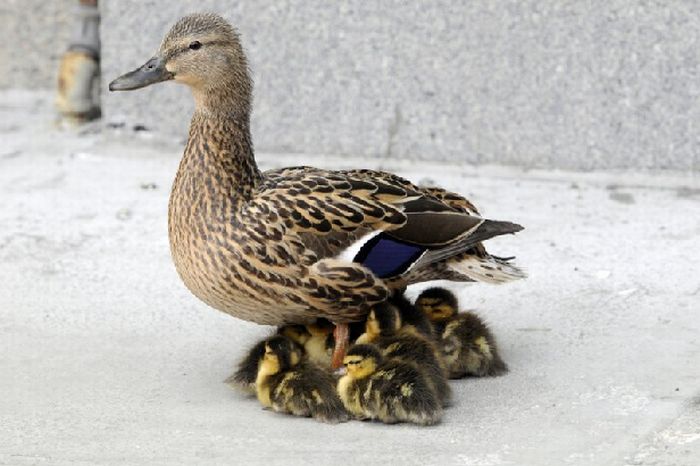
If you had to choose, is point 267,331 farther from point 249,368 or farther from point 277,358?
point 277,358

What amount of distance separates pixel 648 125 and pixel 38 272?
9.84 ft

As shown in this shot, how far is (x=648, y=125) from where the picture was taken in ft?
23.7

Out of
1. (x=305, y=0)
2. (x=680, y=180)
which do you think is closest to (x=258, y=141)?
(x=305, y=0)

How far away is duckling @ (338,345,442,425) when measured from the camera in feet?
15.0

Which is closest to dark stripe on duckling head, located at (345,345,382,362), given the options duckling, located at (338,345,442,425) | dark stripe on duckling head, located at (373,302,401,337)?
duckling, located at (338,345,442,425)

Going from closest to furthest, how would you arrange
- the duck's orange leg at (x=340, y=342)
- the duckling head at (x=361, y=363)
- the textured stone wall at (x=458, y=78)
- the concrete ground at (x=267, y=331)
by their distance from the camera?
the concrete ground at (x=267, y=331) < the duckling head at (x=361, y=363) < the duck's orange leg at (x=340, y=342) < the textured stone wall at (x=458, y=78)

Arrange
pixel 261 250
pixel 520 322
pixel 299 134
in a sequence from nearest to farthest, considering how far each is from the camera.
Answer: pixel 261 250
pixel 520 322
pixel 299 134

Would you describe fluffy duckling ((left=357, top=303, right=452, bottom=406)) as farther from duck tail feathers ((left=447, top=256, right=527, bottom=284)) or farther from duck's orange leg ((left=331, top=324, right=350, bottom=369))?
duck tail feathers ((left=447, top=256, right=527, bottom=284))

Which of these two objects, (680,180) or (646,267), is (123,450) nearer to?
(646,267)

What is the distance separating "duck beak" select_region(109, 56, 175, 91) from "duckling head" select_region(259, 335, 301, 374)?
1009 millimetres

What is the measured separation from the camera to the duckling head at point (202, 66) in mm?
5090

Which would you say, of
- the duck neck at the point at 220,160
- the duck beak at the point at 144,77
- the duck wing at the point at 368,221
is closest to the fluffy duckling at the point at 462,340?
the duck wing at the point at 368,221

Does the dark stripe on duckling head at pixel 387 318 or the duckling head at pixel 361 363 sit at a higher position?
the dark stripe on duckling head at pixel 387 318

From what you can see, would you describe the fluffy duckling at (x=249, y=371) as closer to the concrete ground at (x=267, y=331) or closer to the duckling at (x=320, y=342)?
the concrete ground at (x=267, y=331)
